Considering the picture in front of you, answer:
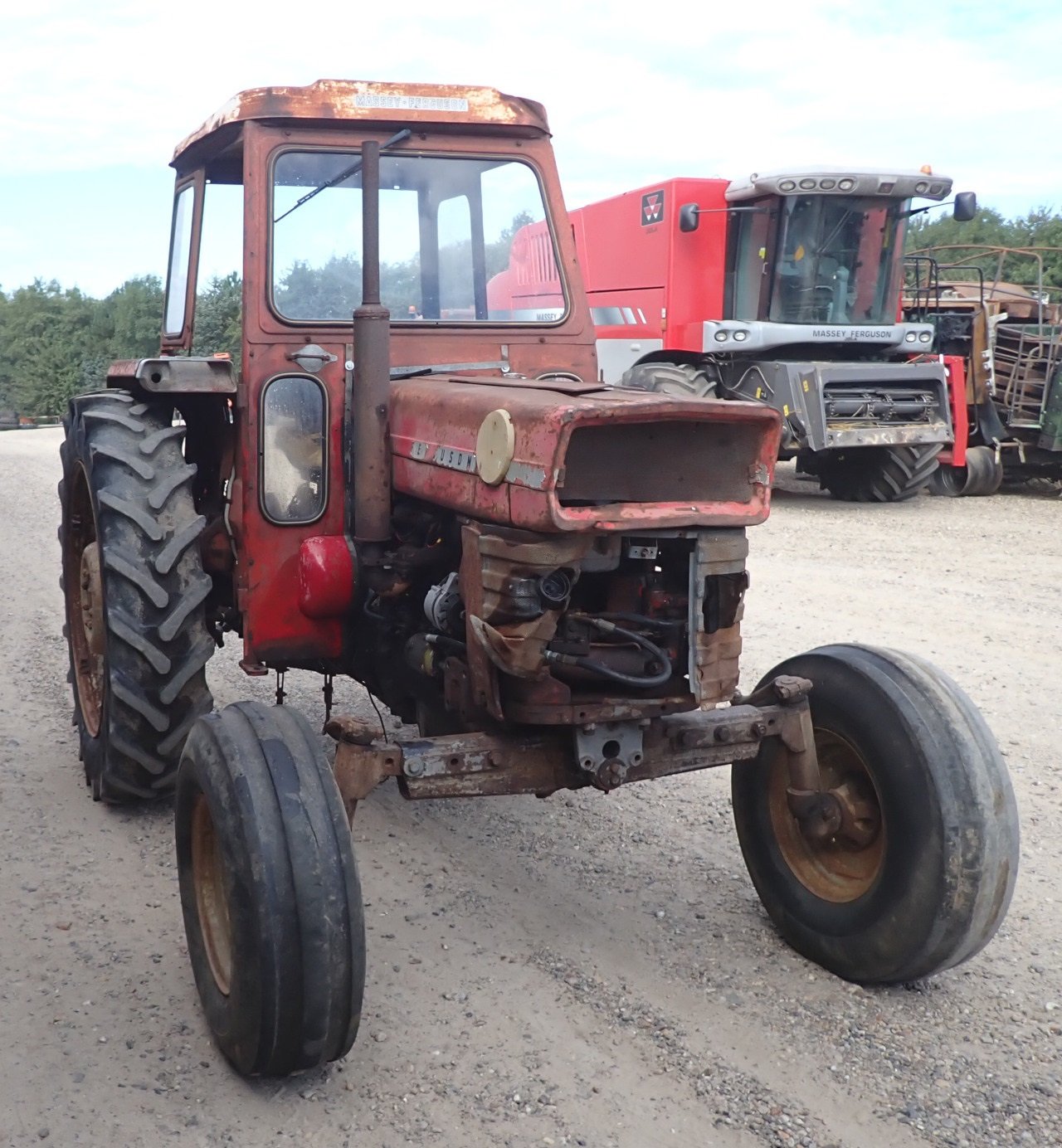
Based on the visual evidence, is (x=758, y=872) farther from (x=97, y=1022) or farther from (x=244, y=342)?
(x=244, y=342)

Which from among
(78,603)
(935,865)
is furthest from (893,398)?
(935,865)

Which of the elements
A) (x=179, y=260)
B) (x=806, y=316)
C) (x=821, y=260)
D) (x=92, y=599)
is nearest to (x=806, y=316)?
(x=806, y=316)

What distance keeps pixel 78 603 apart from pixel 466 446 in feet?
8.97

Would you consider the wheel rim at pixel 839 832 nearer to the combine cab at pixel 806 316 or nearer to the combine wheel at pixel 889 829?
the combine wheel at pixel 889 829

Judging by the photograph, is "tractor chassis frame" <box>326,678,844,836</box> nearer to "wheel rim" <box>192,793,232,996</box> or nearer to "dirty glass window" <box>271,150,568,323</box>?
"wheel rim" <box>192,793,232,996</box>

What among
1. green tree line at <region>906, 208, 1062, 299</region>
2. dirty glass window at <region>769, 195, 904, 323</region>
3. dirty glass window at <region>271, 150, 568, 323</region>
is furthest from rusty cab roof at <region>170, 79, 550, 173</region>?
green tree line at <region>906, 208, 1062, 299</region>

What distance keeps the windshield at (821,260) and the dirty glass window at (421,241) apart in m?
8.39

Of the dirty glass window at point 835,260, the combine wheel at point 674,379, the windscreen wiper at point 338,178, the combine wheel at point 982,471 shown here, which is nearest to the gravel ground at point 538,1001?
the windscreen wiper at point 338,178

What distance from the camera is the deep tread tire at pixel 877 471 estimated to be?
12820 millimetres

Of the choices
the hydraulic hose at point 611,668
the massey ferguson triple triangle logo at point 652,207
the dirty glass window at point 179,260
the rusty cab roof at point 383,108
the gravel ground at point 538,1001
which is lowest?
the gravel ground at point 538,1001

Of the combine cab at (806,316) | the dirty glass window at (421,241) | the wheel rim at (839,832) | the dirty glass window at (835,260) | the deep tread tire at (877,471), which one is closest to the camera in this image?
the wheel rim at (839,832)

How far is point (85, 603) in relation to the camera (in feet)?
16.9

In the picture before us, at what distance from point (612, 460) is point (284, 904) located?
4.24 feet

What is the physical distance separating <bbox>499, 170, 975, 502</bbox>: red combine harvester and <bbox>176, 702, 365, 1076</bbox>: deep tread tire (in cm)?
955
